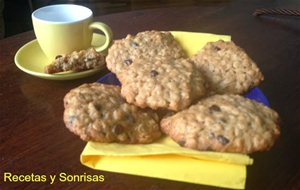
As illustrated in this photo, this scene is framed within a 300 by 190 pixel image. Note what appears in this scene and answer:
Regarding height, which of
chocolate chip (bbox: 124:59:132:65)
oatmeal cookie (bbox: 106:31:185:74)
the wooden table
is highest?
oatmeal cookie (bbox: 106:31:185:74)

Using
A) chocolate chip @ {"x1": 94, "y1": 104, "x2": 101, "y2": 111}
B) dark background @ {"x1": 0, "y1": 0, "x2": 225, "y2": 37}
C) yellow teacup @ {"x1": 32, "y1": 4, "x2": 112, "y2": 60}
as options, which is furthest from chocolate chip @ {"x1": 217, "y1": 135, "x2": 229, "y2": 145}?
dark background @ {"x1": 0, "y1": 0, "x2": 225, "y2": 37}

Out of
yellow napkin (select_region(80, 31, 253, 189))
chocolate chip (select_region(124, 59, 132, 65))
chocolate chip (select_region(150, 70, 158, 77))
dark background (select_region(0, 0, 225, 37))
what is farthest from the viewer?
dark background (select_region(0, 0, 225, 37))

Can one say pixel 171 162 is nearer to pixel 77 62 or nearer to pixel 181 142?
pixel 181 142

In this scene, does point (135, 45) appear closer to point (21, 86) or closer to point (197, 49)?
point (197, 49)

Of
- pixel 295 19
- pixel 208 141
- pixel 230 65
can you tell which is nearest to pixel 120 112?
pixel 208 141

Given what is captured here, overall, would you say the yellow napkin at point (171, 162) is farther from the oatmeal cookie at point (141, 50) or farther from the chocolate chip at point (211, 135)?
the oatmeal cookie at point (141, 50)

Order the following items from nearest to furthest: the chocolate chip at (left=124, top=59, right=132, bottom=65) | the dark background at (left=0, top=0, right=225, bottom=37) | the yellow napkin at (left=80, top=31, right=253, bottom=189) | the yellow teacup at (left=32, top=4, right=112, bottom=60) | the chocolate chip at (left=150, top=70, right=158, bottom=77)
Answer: the yellow napkin at (left=80, top=31, right=253, bottom=189) → the chocolate chip at (left=150, top=70, right=158, bottom=77) → the chocolate chip at (left=124, top=59, right=132, bottom=65) → the yellow teacup at (left=32, top=4, right=112, bottom=60) → the dark background at (left=0, top=0, right=225, bottom=37)

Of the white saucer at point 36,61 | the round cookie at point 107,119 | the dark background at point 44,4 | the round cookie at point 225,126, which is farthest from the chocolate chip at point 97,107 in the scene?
the dark background at point 44,4

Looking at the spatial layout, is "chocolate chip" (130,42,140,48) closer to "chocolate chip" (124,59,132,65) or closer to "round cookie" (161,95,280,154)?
"chocolate chip" (124,59,132,65)
